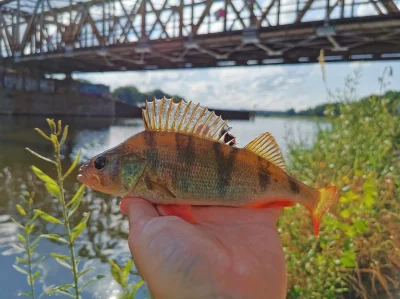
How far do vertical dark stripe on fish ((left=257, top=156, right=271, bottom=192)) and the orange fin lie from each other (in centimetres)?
59

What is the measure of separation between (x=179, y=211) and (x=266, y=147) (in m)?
0.86

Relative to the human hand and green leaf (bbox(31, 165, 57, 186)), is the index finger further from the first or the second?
green leaf (bbox(31, 165, 57, 186))

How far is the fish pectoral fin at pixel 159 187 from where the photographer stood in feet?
8.79

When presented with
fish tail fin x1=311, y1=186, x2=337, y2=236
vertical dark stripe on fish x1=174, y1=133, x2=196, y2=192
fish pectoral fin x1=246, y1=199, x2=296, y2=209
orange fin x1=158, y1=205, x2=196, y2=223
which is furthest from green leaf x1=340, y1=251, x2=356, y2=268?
vertical dark stripe on fish x1=174, y1=133, x2=196, y2=192

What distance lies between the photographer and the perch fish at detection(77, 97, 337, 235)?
2693 millimetres

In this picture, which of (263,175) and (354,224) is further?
(354,224)

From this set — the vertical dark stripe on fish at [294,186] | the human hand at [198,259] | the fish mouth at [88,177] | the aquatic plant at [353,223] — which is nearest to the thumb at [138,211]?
the human hand at [198,259]

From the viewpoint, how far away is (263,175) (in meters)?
2.81

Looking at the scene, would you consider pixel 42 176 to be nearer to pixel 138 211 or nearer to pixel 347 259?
pixel 138 211

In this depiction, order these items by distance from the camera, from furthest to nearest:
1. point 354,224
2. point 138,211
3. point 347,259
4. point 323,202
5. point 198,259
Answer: point 354,224 → point 347,259 → point 323,202 → point 138,211 → point 198,259

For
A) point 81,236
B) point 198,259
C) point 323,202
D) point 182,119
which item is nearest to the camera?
point 198,259

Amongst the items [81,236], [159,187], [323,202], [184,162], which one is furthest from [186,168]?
[81,236]

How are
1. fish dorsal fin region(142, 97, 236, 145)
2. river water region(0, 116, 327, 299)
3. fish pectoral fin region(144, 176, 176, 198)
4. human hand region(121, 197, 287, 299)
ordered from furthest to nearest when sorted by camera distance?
1. river water region(0, 116, 327, 299)
2. fish dorsal fin region(142, 97, 236, 145)
3. fish pectoral fin region(144, 176, 176, 198)
4. human hand region(121, 197, 287, 299)

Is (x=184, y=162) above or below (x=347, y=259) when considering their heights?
above
